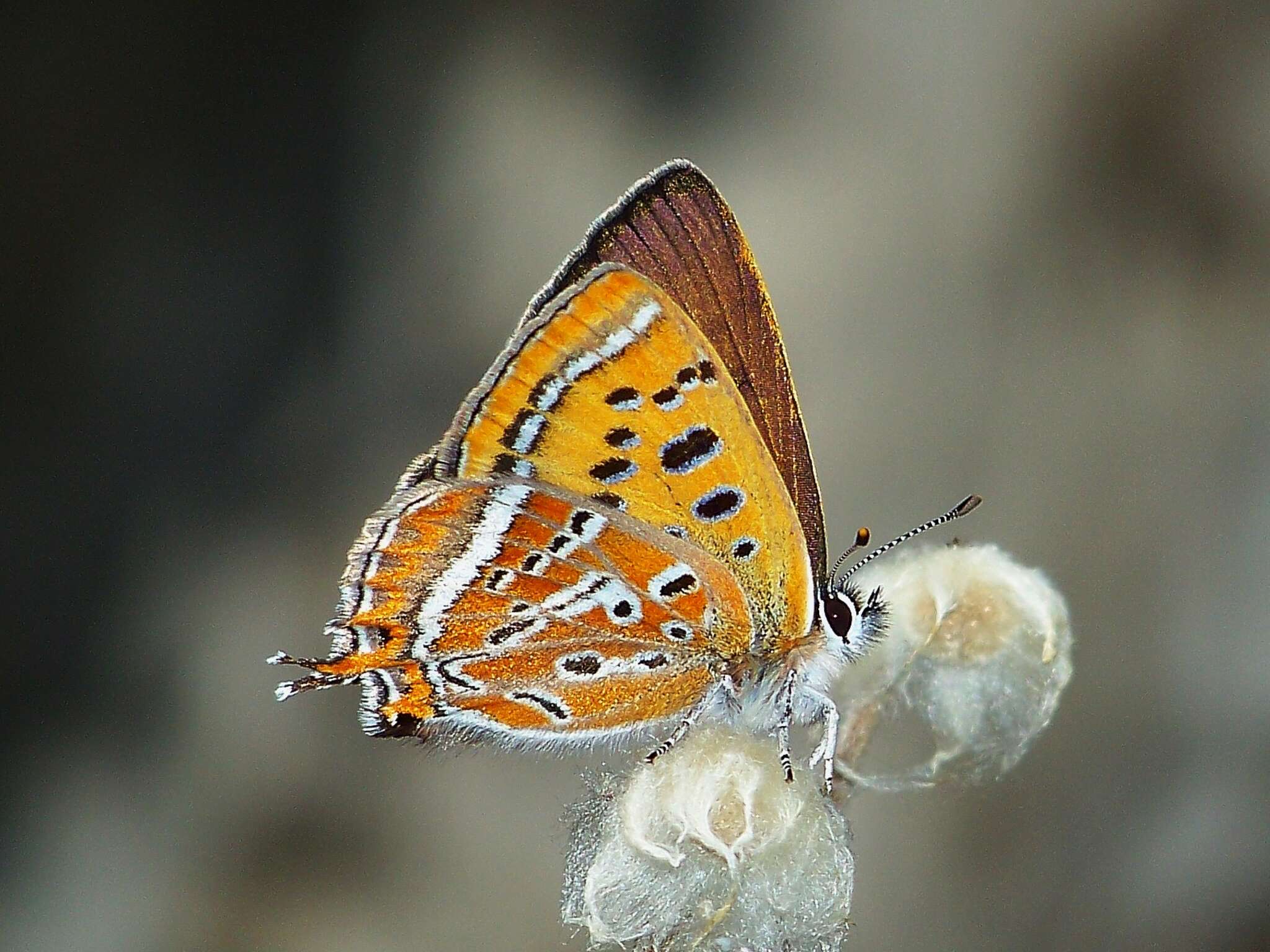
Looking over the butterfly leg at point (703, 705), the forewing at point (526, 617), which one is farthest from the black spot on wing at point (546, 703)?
the butterfly leg at point (703, 705)

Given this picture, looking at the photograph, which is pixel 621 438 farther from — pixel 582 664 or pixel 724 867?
pixel 724 867

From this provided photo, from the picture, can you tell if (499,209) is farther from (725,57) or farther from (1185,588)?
(1185,588)

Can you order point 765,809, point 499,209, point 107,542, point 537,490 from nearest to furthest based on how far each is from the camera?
point 765,809 < point 537,490 < point 107,542 < point 499,209

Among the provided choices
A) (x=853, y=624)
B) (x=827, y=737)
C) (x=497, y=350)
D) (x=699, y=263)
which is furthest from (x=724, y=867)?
(x=497, y=350)

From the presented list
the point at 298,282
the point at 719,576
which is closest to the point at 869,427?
the point at 298,282

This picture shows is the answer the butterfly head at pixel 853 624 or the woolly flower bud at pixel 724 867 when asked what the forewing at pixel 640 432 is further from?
the woolly flower bud at pixel 724 867

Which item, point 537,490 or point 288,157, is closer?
point 537,490

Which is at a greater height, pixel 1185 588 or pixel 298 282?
pixel 298 282
